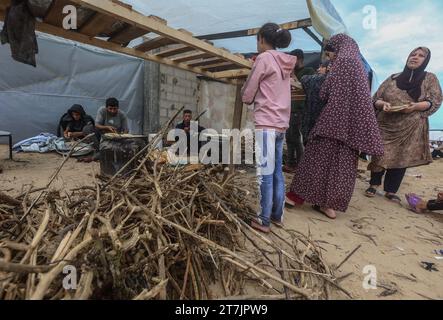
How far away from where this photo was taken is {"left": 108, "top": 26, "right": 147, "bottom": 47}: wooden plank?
92.5 inches

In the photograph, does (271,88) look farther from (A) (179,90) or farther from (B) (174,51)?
(A) (179,90)

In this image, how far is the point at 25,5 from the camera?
199cm

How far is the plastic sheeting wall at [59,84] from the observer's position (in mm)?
5398

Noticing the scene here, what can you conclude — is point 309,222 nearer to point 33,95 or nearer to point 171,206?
point 171,206

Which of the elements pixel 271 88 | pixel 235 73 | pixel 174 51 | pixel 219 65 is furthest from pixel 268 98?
pixel 219 65

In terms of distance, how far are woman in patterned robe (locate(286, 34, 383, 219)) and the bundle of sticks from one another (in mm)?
833

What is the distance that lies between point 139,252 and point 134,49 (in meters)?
2.44

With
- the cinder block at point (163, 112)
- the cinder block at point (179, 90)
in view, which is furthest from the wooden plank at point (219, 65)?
the cinder block at point (179, 90)

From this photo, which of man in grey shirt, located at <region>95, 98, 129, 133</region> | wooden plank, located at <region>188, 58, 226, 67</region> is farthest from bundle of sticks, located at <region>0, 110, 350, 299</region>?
man in grey shirt, located at <region>95, 98, 129, 133</region>

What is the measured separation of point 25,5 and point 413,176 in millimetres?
6230

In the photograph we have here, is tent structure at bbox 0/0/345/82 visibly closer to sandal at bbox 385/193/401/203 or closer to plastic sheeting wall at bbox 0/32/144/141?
plastic sheeting wall at bbox 0/32/144/141

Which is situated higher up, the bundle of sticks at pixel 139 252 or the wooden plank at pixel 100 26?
the wooden plank at pixel 100 26

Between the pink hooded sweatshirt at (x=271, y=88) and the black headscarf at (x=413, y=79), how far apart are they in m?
1.79

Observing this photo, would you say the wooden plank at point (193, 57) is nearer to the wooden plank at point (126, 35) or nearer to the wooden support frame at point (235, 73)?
the wooden support frame at point (235, 73)
